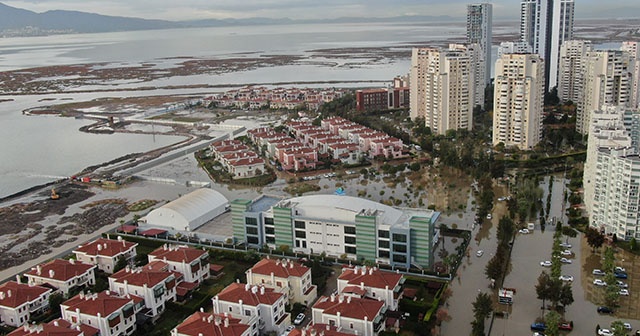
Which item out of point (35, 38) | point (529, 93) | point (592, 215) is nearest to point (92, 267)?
point (592, 215)

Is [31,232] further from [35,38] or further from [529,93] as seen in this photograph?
[35,38]

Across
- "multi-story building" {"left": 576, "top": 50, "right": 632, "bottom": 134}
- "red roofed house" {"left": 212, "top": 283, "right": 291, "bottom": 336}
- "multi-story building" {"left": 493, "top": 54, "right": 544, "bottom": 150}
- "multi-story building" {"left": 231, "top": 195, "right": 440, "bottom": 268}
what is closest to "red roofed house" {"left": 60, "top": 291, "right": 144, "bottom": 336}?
"red roofed house" {"left": 212, "top": 283, "right": 291, "bottom": 336}

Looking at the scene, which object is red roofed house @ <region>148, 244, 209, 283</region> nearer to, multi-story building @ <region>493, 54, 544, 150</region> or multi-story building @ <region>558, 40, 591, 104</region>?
multi-story building @ <region>493, 54, 544, 150</region>

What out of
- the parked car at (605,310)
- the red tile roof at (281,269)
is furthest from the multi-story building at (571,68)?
the red tile roof at (281,269)

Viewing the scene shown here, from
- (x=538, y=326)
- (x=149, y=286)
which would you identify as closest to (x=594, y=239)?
(x=538, y=326)

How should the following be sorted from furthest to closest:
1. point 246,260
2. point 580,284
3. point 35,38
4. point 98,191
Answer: point 35,38 < point 98,191 < point 246,260 < point 580,284

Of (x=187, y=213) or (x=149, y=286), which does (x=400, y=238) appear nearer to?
(x=149, y=286)
